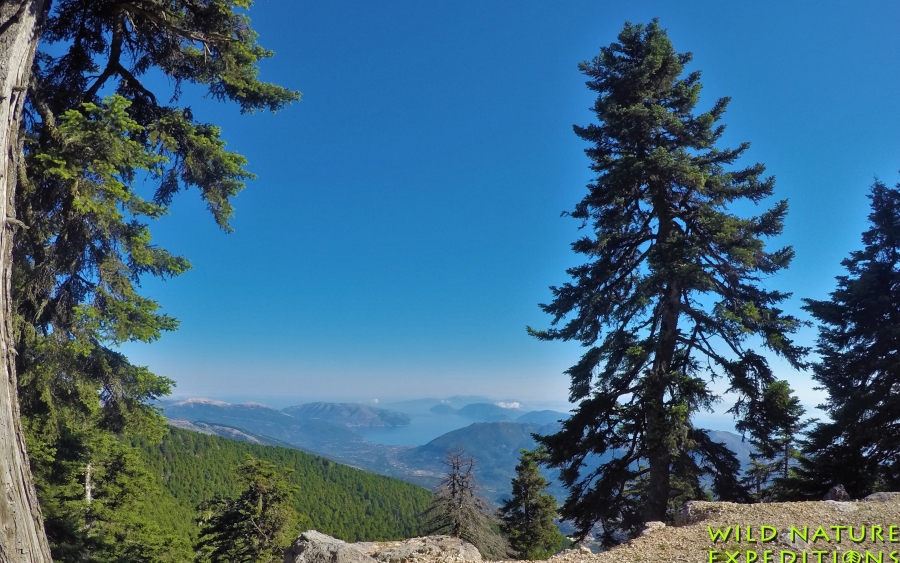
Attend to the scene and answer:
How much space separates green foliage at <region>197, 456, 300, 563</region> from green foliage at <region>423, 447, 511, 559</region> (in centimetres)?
692

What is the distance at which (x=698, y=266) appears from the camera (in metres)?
9.53

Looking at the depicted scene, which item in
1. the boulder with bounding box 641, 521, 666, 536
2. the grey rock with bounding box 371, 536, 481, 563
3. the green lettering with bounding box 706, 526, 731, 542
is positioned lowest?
the grey rock with bounding box 371, 536, 481, 563

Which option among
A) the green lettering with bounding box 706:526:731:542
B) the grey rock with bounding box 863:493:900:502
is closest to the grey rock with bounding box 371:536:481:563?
the green lettering with bounding box 706:526:731:542

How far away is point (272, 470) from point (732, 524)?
1944cm

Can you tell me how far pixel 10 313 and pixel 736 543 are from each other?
419 inches

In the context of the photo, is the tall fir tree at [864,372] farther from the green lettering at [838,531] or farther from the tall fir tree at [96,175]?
the tall fir tree at [96,175]

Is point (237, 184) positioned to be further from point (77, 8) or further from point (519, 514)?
point (519, 514)

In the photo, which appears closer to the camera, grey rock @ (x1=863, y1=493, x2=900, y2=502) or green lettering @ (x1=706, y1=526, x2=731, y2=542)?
green lettering @ (x1=706, y1=526, x2=731, y2=542)

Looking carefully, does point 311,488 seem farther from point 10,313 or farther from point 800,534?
point 800,534

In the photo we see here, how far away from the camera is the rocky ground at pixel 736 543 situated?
6215 mm

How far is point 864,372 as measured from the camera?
1295 centimetres

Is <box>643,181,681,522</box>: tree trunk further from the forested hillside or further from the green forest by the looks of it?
the forested hillside

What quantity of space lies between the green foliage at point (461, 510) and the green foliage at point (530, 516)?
2.78 metres

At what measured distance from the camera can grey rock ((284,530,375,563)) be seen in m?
6.11
